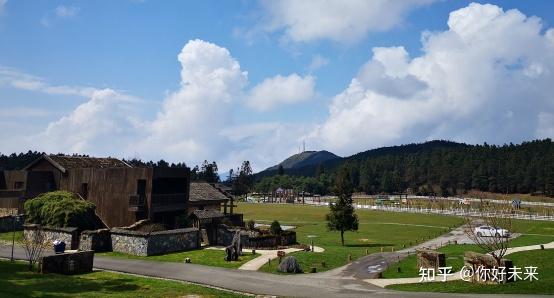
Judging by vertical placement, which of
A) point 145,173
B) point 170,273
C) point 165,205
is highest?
point 145,173

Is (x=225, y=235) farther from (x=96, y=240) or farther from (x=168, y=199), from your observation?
(x=96, y=240)

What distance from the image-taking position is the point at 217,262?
122 ft

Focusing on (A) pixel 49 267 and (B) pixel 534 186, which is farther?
(B) pixel 534 186

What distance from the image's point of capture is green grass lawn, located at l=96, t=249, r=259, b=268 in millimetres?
36781

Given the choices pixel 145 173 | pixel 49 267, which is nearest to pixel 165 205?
pixel 145 173

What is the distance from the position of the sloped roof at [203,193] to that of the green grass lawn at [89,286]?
32356 mm

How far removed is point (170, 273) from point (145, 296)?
8.76 m

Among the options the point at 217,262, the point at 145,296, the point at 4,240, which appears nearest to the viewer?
the point at 145,296

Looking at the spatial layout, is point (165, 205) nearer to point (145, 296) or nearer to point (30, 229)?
point (30, 229)

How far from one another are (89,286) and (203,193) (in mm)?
39606

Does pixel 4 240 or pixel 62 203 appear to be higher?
pixel 62 203

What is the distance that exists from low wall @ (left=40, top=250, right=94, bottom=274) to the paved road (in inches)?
89.8

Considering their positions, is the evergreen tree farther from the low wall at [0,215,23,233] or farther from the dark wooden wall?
the low wall at [0,215,23,233]

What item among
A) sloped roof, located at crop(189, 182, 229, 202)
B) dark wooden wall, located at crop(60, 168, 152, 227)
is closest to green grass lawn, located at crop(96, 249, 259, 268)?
dark wooden wall, located at crop(60, 168, 152, 227)
